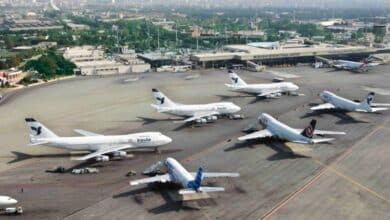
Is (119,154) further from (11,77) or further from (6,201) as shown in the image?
(11,77)

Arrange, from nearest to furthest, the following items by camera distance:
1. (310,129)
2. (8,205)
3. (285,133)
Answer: (8,205) → (310,129) → (285,133)

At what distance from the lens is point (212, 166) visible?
8600cm

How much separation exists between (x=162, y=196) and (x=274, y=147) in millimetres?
33515

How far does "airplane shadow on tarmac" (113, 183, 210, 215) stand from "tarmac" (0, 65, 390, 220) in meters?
0.16

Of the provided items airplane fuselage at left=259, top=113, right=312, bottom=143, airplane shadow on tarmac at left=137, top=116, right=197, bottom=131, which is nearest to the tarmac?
airplane shadow on tarmac at left=137, top=116, right=197, bottom=131

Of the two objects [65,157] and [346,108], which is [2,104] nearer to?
[65,157]

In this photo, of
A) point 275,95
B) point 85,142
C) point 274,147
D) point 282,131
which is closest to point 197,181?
point 85,142

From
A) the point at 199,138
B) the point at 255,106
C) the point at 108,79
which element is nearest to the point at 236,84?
the point at 255,106

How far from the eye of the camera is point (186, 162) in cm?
8850

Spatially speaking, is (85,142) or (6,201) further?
(85,142)

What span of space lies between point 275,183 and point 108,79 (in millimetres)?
133927

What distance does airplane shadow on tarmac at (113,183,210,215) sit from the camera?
220ft

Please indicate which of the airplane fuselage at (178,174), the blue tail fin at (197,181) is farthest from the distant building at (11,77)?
the blue tail fin at (197,181)

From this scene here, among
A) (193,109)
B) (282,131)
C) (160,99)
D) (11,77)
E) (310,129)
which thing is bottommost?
(11,77)
